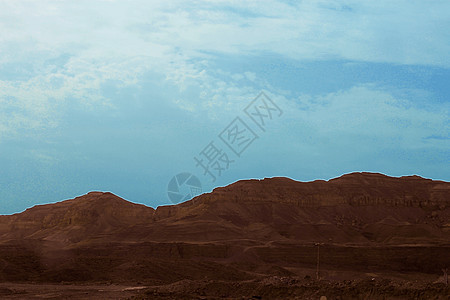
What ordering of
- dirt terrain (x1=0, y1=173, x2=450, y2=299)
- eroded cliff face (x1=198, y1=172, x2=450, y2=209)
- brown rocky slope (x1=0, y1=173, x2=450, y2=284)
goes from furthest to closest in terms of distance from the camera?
eroded cliff face (x1=198, y1=172, x2=450, y2=209), brown rocky slope (x1=0, y1=173, x2=450, y2=284), dirt terrain (x1=0, y1=173, x2=450, y2=299)

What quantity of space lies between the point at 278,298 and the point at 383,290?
13.8ft

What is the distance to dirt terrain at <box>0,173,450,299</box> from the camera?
23.9m

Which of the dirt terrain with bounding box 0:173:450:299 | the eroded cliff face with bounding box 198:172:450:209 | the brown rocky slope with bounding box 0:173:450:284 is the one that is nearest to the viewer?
the dirt terrain with bounding box 0:173:450:299

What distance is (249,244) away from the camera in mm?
67625

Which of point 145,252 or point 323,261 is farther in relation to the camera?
point 145,252

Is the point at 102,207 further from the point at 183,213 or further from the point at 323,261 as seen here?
the point at 323,261

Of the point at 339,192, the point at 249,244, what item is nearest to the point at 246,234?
the point at 249,244

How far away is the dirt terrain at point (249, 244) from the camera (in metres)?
23.9

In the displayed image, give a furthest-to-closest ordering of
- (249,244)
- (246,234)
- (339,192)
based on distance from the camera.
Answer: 1. (339,192)
2. (246,234)
3. (249,244)

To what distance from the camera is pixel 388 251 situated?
207 feet

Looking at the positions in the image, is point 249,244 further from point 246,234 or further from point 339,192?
point 339,192

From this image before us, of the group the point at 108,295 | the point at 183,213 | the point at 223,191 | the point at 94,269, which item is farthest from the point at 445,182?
the point at 108,295

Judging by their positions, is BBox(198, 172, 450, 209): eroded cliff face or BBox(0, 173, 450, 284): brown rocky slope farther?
BBox(198, 172, 450, 209): eroded cliff face

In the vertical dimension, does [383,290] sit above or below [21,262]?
below
